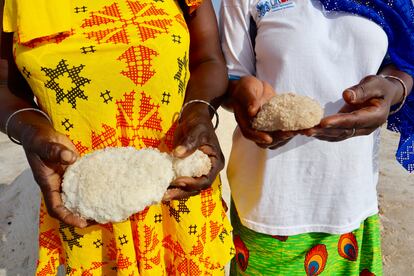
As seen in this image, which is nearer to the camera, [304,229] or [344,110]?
[344,110]

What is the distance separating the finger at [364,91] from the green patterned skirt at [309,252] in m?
0.50

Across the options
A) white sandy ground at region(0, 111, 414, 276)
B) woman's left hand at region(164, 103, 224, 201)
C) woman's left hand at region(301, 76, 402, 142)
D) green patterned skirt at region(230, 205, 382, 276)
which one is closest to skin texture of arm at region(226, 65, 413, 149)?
woman's left hand at region(301, 76, 402, 142)

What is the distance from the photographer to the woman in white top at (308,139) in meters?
1.13

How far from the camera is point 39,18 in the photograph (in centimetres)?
100

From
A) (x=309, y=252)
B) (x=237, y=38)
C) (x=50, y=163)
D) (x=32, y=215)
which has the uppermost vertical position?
(x=237, y=38)

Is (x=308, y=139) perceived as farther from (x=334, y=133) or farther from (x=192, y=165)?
(x=192, y=165)

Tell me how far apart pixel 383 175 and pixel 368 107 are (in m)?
2.69

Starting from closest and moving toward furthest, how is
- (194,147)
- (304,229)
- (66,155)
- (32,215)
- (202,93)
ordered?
(66,155) → (194,147) → (202,93) → (304,229) → (32,215)

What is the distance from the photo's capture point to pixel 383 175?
3.53 meters

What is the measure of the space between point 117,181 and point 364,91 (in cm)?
66

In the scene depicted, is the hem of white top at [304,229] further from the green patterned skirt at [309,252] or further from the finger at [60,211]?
the finger at [60,211]

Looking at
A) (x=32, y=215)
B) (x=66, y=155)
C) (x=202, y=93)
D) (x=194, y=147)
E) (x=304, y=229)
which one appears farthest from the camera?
(x=32, y=215)

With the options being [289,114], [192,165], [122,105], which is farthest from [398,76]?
[122,105]

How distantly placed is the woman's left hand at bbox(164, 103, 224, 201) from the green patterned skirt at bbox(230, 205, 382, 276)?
15.2 inches
